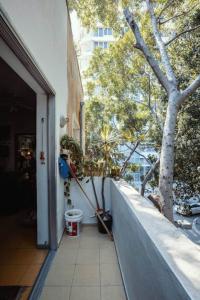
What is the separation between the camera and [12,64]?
2254mm

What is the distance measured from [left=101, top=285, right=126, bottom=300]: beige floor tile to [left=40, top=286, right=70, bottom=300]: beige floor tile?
1.20ft

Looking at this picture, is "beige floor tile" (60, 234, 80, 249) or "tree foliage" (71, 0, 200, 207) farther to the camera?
"tree foliage" (71, 0, 200, 207)

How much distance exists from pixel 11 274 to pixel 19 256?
458mm

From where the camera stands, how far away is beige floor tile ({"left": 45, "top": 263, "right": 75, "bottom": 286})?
8.39ft

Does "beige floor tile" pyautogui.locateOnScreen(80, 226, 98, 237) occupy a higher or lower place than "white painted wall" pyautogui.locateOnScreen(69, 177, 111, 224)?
lower

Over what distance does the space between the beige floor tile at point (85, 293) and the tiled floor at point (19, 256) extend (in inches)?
18.3

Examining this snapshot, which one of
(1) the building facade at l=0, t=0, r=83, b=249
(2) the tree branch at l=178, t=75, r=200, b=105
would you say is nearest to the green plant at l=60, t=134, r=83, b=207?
(1) the building facade at l=0, t=0, r=83, b=249

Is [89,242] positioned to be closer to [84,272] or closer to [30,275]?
[84,272]

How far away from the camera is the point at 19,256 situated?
3.14 metres

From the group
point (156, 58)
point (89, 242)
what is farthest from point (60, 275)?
point (156, 58)

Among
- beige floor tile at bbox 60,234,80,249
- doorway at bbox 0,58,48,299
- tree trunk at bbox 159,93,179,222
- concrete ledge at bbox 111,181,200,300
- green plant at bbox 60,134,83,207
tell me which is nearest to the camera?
concrete ledge at bbox 111,181,200,300

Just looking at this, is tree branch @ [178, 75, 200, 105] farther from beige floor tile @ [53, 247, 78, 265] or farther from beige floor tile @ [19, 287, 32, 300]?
beige floor tile @ [19, 287, 32, 300]

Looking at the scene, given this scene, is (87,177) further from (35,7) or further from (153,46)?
(153,46)

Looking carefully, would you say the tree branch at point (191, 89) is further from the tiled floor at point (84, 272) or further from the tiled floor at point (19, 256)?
the tiled floor at point (19, 256)
